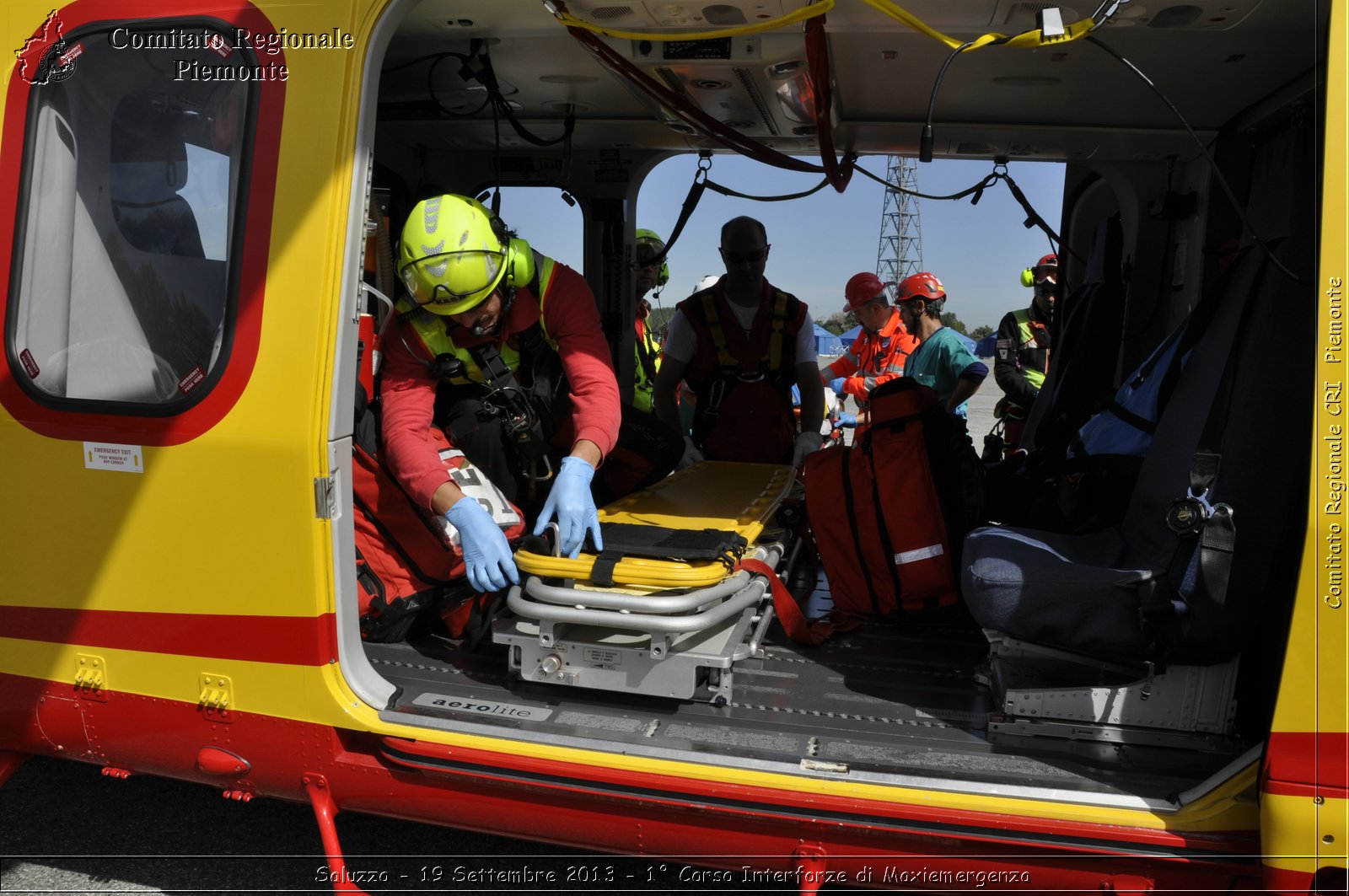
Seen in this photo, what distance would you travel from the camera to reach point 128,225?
232 cm

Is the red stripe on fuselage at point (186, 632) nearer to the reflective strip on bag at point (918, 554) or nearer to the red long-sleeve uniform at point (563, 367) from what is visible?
the red long-sleeve uniform at point (563, 367)

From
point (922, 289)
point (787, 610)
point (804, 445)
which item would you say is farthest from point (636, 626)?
point (922, 289)

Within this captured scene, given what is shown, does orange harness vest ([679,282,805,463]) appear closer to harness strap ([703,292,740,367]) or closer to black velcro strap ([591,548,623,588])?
harness strap ([703,292,740,367])

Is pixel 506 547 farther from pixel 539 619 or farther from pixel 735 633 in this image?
pixel 735 633

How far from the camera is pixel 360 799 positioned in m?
2.28

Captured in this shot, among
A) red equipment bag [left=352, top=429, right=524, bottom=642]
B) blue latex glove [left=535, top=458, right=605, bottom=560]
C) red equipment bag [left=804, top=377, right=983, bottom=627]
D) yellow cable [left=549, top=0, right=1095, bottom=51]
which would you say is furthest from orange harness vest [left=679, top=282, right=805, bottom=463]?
yellow cable [left=549, top=0, right=1095, bottom=51]

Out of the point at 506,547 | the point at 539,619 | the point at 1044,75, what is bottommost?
the point at 539,619

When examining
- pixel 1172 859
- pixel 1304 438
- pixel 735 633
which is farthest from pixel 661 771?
pixel 1304 438

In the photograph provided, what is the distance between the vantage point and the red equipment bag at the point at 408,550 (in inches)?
112

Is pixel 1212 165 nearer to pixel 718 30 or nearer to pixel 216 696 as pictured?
pixel 718 30

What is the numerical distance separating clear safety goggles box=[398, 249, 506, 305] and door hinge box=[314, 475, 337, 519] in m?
0.73

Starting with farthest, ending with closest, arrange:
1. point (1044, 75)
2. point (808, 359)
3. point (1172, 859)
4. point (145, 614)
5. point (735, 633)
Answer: point (808, 359) → point (1044, 75) → point (735, 633) → point (145, 614) → point (1172, 859)

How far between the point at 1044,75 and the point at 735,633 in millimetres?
2189

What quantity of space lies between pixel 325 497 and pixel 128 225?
0.94 meters
